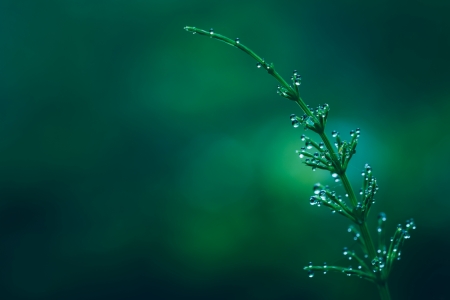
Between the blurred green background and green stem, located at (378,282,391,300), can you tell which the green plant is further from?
the blurred green background

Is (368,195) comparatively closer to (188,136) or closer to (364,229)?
(364,229)

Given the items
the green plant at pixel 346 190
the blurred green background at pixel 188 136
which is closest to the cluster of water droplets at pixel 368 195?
the green plant at pixel 346 190

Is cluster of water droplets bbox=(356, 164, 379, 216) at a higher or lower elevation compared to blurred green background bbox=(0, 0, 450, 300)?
lower

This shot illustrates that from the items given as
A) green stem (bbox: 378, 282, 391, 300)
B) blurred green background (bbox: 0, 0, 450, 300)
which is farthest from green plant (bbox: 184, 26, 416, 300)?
blurred green background (bbox: 0, 0, 450, 300)

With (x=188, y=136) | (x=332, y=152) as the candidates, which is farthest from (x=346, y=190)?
(x=188, y=136)

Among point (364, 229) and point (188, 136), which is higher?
point (188, 136)

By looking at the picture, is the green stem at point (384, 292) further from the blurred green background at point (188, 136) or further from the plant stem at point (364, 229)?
the blurred green background at point (188, 136)

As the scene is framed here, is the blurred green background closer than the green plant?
No

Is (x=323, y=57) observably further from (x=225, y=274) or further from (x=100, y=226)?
(x=100, y=226)
